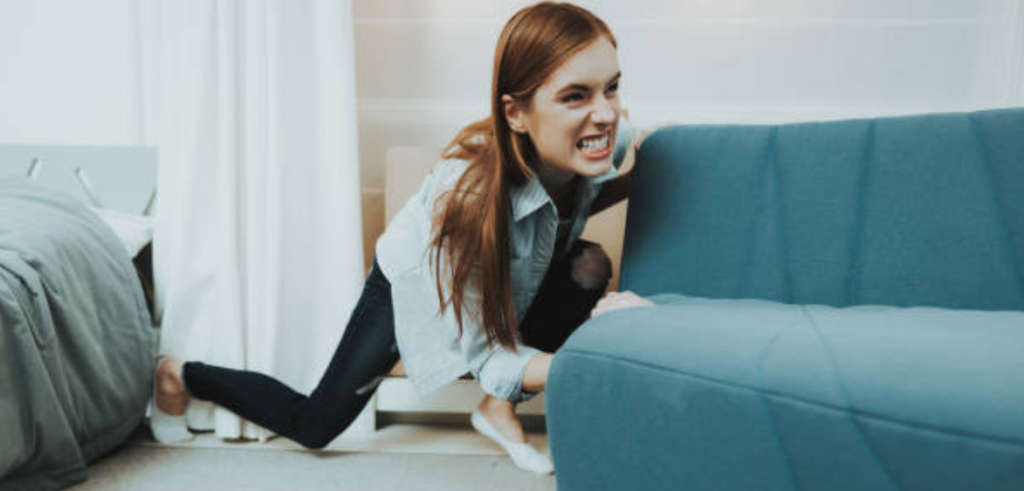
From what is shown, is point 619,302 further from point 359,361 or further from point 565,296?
point 359,361

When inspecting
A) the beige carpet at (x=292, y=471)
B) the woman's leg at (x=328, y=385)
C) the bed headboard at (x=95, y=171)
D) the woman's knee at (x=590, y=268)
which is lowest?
the beige carpet at (x=292, y=471)

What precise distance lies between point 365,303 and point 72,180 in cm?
105

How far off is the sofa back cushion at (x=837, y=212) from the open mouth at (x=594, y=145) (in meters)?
0.17

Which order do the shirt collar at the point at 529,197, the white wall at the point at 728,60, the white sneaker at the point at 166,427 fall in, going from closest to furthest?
1. the shirt collar at the point at 529,197
2. the white sneaker at the point at 166,427
3. the white wall at the point at 728,60

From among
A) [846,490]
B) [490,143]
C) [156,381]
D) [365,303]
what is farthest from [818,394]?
[156,381]

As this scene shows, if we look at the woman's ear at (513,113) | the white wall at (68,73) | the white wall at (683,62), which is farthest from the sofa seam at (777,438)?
the white wall at (68,73)

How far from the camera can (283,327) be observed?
4.95 feet

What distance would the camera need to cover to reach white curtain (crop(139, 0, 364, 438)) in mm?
1471

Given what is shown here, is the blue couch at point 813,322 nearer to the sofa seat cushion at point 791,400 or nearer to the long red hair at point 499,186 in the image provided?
Result: the sofa seat cushion at point 791,400

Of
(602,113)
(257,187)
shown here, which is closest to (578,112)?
(602,113)

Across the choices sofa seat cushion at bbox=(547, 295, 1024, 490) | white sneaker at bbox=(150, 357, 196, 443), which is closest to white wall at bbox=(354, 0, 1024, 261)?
white sneaker at bbox=(150, 357, 196, 443)

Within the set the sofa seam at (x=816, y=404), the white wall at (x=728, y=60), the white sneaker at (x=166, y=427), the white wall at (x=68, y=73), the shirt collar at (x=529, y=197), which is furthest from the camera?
the white wall at (x=68, y=73)

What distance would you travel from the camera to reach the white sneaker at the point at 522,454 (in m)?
1.28

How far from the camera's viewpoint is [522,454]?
1.29m
